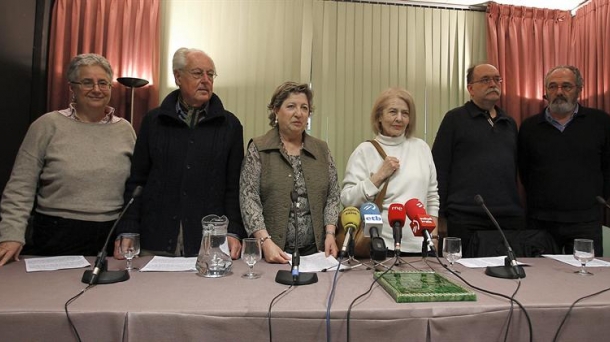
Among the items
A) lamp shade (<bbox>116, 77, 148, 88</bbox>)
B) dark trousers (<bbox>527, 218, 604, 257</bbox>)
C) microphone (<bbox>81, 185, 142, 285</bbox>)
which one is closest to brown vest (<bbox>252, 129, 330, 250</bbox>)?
microphone (<bbox>81, 185, 142, 285</bbox>)

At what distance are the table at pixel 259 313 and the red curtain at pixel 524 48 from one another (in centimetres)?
352

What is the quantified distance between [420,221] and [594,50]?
149 inches

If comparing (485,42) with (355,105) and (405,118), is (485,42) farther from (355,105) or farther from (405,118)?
(405,118)

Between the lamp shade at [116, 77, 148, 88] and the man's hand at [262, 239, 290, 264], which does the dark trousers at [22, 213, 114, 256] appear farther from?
the lamp shade at [116, 77, 148, 88]

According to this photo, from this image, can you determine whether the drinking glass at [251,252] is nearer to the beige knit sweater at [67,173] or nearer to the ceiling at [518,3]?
the beige knit sweater at [67,173]

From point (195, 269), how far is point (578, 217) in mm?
2174

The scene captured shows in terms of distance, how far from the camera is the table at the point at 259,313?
1056 mm

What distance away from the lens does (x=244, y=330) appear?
1074mm

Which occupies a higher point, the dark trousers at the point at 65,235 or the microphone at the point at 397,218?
the microphone at the point at 397,218

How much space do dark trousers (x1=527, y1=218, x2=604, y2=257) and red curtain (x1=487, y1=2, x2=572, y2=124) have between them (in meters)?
2.17

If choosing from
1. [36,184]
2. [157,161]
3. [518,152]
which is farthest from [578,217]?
[36,184]

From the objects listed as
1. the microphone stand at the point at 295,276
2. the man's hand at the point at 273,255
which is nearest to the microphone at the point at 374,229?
the microphone stand at the point at 295,276

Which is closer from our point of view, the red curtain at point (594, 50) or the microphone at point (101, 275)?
the microphone at point (101, 275)

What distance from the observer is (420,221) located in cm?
145
